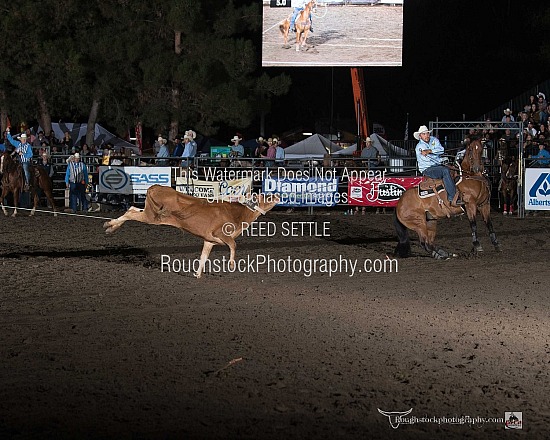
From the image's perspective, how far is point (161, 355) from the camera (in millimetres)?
6461

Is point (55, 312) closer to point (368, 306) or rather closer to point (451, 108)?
point (368, 306)

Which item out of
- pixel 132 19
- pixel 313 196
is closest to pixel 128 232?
pixel 313 196

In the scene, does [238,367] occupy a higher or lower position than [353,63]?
lower

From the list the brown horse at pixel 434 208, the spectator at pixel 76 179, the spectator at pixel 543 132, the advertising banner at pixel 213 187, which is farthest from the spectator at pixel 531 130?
the spectator at pixel 76 179

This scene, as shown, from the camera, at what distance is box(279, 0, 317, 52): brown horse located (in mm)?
21719

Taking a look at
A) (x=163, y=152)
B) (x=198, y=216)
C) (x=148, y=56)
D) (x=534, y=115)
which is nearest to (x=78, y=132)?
(x=148, y=56)

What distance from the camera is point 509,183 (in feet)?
65.6

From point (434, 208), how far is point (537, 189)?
7761 mm

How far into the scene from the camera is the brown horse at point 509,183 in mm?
19797

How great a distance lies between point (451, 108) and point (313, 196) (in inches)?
980

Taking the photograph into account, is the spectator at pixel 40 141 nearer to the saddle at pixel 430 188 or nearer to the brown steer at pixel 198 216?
the saddle at pixel 430 188

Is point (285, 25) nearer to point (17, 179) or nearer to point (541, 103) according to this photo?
point (541, 103)

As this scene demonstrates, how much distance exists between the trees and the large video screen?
5.39 metres

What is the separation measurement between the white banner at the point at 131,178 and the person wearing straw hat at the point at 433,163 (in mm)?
9178
